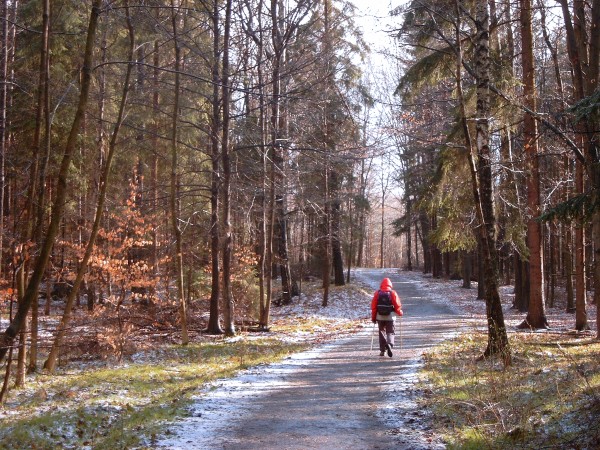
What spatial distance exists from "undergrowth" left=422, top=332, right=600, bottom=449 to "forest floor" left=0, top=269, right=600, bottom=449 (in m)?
0.03

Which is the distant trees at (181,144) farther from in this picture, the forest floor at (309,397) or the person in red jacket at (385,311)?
the person in red jacket at (385,311)

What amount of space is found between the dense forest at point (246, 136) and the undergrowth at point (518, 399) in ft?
2.75

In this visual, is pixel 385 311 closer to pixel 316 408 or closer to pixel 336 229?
pixel 316 408

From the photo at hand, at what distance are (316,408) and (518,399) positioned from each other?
8.54ft

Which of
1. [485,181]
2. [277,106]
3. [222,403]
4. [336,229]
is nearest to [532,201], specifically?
[485,181]

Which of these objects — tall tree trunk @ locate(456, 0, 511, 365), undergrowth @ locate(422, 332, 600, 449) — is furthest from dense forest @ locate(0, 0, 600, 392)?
undergrowth @ locate(422, 332, 600, 449)

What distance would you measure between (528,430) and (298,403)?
3.23 m

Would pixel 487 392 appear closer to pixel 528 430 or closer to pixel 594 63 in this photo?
pixel 528 430

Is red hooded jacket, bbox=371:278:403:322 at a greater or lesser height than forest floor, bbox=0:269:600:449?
greater

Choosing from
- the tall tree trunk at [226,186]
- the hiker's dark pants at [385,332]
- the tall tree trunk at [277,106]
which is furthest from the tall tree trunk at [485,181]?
the tall tree trunk at [226,186]

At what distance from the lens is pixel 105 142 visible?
2091 cm

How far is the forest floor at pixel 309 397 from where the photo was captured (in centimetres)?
632

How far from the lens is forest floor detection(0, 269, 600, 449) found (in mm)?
6316

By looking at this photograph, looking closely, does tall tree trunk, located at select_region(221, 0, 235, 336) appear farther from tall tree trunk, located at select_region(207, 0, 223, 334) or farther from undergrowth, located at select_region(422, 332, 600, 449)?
undergrowth, located at select_region(422, 332, 600, 449)
